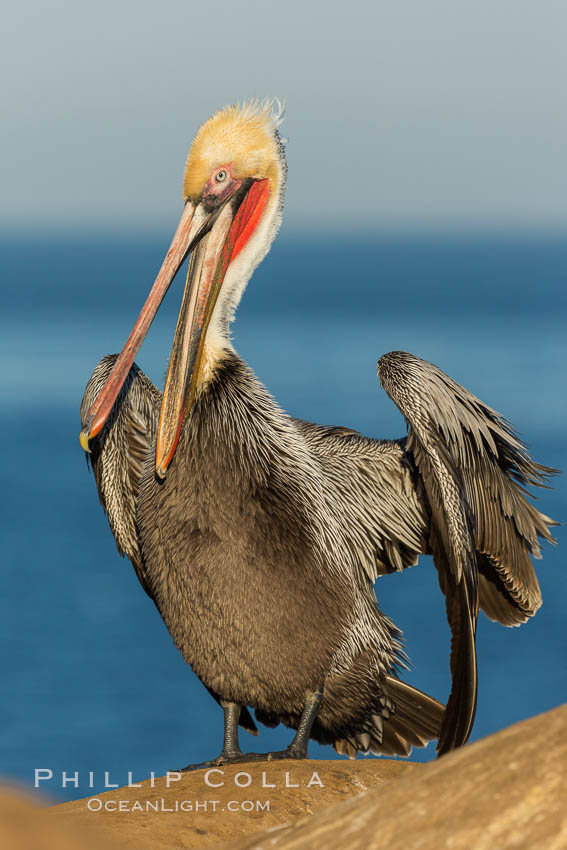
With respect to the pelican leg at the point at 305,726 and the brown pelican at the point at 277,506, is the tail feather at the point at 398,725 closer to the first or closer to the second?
the brown pelican at the point at 277,506

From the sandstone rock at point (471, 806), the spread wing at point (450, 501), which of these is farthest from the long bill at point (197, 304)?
the sandstone rock at point (471, 806)

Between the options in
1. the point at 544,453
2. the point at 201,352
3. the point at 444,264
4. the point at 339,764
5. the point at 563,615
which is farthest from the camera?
the point at 444,264

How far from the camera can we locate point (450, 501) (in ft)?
14.0

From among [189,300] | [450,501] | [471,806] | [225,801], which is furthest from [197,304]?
[471,806]

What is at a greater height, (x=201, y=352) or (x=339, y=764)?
(x=201, y=352)

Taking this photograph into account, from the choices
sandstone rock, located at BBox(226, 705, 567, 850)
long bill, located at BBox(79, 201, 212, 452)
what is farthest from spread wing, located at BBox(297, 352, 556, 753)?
sandstone rock, located at BBox(226, 705, 567, 850)

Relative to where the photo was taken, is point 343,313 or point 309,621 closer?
point 309,621

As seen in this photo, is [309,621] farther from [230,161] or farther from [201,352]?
[230,161]

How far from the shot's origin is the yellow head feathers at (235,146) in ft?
15.2

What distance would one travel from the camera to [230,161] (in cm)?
465

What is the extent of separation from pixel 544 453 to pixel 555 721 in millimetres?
35670

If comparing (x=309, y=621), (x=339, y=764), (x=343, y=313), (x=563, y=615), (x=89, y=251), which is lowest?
(x=339, y=764)

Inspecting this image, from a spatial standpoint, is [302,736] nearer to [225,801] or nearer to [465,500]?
[225,801]

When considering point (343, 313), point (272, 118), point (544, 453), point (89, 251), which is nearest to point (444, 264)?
point (343, 313)
